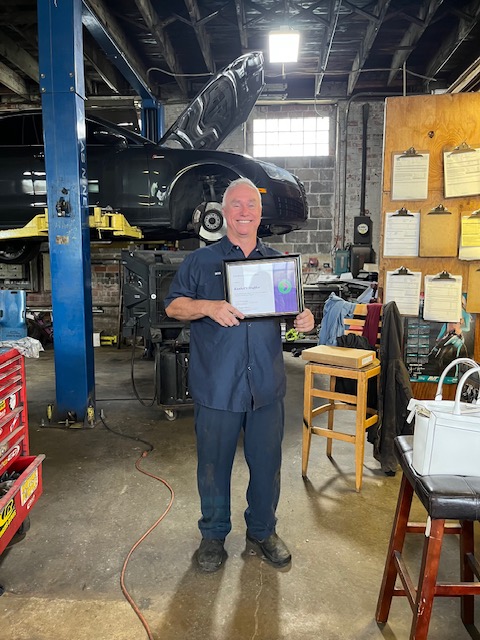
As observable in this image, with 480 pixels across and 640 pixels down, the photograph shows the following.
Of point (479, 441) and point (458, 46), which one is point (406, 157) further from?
point (458, 46)

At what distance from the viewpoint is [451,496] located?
117 centimetres

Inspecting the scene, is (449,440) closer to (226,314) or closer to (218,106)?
(226,314)

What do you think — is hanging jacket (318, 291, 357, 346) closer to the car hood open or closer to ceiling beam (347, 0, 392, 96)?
the car hood open

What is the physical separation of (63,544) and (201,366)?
1.05m

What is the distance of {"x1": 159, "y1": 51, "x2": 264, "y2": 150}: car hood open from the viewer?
5.07 m

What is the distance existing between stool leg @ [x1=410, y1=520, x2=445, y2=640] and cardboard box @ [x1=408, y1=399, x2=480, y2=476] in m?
0.14

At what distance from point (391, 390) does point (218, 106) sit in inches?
163

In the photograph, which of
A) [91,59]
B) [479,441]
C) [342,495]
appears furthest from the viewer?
[91,59]

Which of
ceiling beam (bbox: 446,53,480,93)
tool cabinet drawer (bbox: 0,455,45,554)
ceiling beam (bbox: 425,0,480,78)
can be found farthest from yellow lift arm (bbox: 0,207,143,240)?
ceiling beam (bbox: 425,0,480,78)

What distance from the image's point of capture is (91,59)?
237 inches

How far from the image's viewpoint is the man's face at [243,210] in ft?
5.81

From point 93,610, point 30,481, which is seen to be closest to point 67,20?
point 30,481

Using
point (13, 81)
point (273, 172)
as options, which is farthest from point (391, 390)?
point (13, 81)

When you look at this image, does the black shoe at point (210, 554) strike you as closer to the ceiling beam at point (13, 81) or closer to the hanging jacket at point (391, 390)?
the hanging jacket at point (391, 390)
